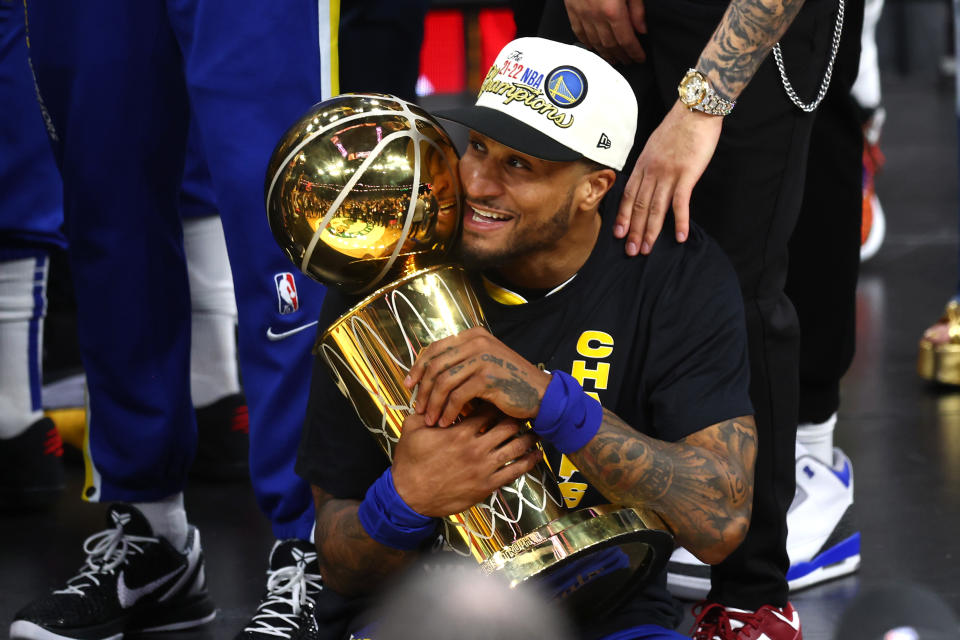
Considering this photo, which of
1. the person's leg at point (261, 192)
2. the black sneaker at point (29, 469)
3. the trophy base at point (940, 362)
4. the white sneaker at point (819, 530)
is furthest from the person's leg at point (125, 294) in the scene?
the trophy base at point (940, 362)

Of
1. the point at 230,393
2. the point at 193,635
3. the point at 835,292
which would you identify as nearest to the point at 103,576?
the point at 193,635

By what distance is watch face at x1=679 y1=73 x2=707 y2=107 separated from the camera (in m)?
1.89

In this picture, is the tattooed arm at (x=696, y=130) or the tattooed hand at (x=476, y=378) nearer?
the tattooed hand at (x=476, y=378)

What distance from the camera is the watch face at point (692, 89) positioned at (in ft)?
6.21

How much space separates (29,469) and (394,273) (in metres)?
1.70

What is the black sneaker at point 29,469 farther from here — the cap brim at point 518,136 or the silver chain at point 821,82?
the silver chain at point 821,82

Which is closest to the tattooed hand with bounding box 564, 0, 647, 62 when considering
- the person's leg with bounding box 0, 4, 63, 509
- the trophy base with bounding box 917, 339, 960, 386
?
the person's leg with bounding box 0, 4, 63, 509

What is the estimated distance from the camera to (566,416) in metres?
1.48

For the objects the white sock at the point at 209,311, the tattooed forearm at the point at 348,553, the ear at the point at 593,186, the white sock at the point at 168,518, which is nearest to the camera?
the tattooed forearm at the point at 348,553

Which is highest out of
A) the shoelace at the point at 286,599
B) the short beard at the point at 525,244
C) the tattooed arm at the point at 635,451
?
the short beard at the point at 525,244

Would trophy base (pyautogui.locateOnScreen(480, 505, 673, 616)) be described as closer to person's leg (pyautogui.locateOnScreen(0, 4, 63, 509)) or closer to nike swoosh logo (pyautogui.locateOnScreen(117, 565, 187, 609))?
nike swoosh logo (pyautogui.locateOnScreen(117, 565, 187, 609))

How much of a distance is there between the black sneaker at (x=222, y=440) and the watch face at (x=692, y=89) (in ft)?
5.21

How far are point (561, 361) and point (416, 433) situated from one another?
0.93 feet

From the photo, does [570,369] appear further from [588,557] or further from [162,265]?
[162,265]
